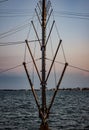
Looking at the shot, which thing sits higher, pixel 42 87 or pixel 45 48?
pixel 45 48

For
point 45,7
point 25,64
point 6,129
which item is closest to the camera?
point 25,64

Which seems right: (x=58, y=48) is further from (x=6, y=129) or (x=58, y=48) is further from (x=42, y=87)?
(x=6, y=129)

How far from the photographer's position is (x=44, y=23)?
21234 millimetres

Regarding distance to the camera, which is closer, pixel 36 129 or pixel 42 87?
pixel 42 87

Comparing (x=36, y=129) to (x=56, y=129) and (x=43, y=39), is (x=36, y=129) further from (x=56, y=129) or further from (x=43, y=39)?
(x=43, y=39)

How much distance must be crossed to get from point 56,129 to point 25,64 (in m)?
31.2

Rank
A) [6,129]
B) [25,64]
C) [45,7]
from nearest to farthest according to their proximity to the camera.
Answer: [25,64]
[45,7]
[6,129]

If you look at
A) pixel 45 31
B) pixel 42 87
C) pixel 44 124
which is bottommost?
pixel 44 124

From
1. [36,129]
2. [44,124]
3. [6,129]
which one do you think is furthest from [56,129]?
[44,124]

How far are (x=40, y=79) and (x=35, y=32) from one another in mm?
3532

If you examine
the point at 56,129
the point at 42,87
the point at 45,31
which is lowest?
the point at 56,129

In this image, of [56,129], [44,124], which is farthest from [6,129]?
[44,124]

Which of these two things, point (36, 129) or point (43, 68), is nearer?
point (43, 68)

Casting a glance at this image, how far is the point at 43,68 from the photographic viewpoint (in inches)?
811
